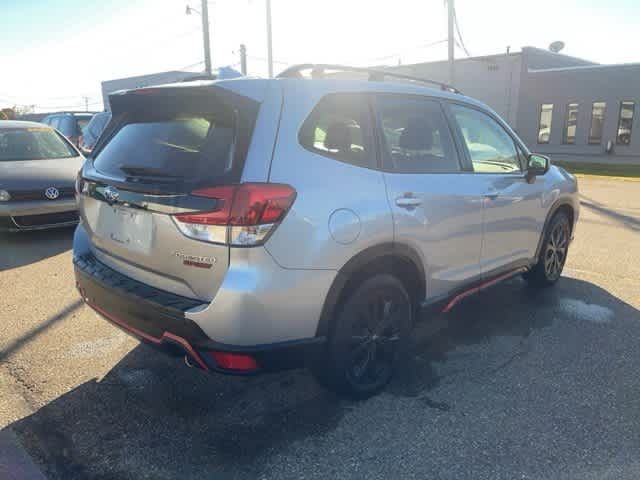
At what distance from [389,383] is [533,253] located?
6.89ft

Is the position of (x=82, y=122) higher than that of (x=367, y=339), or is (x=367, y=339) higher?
(x=82, y=122)

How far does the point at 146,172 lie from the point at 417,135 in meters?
1.70

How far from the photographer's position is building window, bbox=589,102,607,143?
2366 cm

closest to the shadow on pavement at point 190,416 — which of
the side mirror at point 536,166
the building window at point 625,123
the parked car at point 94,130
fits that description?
the side mirror at point 536,166

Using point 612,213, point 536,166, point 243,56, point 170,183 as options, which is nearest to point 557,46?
point 243,56

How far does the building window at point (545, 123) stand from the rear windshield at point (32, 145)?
23.5 metres

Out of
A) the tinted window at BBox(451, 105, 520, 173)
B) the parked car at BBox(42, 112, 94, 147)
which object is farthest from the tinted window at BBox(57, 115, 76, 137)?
the tinted window at BBox(451, 105, 520, 173)

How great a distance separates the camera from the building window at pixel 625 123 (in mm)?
22969

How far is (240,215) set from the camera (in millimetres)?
2285

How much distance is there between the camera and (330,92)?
109 inches

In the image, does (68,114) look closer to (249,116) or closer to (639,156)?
(249,116)

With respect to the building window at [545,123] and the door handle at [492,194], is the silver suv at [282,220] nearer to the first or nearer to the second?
the door handle at [492,194]

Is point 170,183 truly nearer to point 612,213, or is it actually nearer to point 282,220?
point 282,220

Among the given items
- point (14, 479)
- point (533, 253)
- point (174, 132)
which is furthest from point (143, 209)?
point (533, 253)
